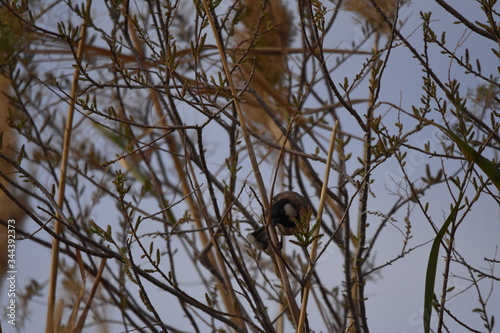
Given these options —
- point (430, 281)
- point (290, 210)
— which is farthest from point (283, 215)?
point (430, 281)

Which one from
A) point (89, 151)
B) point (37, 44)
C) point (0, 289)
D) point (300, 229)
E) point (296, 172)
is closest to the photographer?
point (300, 229)

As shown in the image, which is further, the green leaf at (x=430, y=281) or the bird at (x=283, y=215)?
the bird at (x=283, y=215)

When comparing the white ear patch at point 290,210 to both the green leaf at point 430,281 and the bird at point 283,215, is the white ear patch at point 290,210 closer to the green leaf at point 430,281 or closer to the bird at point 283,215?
the bird at point 283,215

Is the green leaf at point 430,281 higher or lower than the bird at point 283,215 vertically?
lower

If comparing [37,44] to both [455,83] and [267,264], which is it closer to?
[267,264]

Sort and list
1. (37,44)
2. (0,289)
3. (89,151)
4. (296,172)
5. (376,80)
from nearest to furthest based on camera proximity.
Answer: (376,80) < (0,289) < (296,172) < (37,44) < (89,151)

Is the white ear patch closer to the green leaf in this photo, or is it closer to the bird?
the bird

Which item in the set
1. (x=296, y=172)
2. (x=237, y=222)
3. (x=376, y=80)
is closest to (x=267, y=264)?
(x=296, y=172)

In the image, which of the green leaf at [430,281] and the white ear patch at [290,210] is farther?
the white ear patch at [290,210]

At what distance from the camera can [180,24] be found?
5.96ft

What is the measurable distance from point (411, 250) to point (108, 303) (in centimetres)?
66

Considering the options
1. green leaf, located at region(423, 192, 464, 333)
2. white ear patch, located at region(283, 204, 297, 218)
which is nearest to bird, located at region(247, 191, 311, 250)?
white ear patch, located at region(283, 204, 297, 218)

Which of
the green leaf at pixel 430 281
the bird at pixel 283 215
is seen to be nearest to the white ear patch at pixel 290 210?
the bird at pixel 283 215

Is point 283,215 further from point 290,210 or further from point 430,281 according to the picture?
point 430,281
